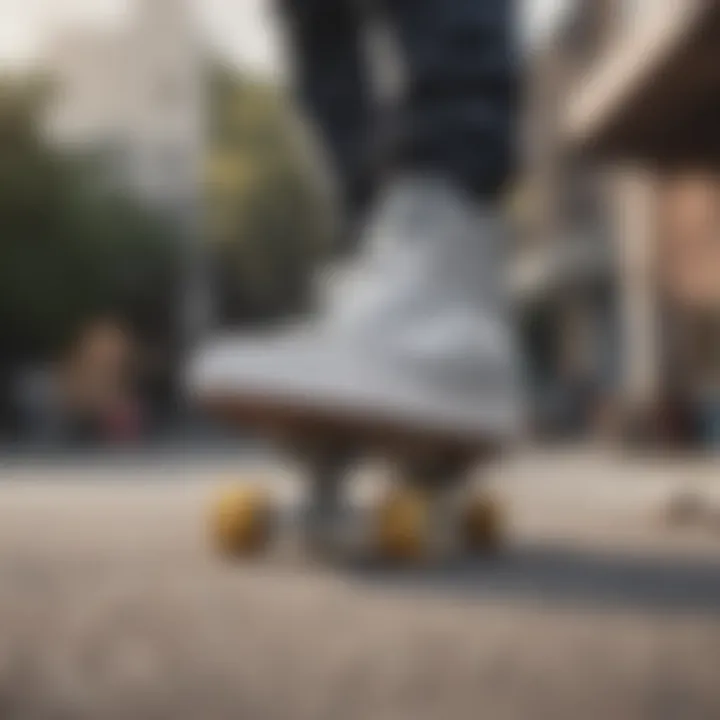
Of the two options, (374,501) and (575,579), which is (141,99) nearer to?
(374,501)

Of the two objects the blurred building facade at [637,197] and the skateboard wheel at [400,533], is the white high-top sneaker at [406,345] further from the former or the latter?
the blurred building facade at [637,197]

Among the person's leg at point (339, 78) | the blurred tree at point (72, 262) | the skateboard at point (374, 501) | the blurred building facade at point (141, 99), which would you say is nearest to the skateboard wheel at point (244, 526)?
the skateboard at point (374, 501)

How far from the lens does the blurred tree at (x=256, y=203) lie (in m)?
1.28

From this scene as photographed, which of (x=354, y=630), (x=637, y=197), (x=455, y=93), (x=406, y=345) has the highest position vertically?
(x=637, y=197)

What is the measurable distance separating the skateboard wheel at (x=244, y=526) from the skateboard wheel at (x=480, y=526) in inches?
4.9

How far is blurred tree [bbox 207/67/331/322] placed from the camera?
4.21 feet

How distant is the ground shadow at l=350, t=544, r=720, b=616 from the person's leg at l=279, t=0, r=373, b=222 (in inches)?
11.1

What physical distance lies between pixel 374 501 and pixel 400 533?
7 cm

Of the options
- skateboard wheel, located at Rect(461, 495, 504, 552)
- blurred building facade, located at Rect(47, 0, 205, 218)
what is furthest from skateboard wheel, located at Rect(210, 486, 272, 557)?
blurred building facade, located at Rect(47, 0, 205, 218)

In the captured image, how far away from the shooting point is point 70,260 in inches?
87.0

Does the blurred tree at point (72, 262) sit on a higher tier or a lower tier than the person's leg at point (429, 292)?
higher

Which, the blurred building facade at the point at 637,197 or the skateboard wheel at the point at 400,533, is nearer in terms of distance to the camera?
the skateboard wheel at the point at 400,533

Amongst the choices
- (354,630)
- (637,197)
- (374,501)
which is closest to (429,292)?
(374,501)

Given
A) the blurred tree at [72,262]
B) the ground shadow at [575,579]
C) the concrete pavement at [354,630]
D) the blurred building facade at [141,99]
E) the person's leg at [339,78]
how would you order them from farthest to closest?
the blurred tree at [72,262] → the blurred building facade at [141,99] → the person's leg at [339,78] → the ground shadow at [575,579] → the concrete pavement at [354,630]
